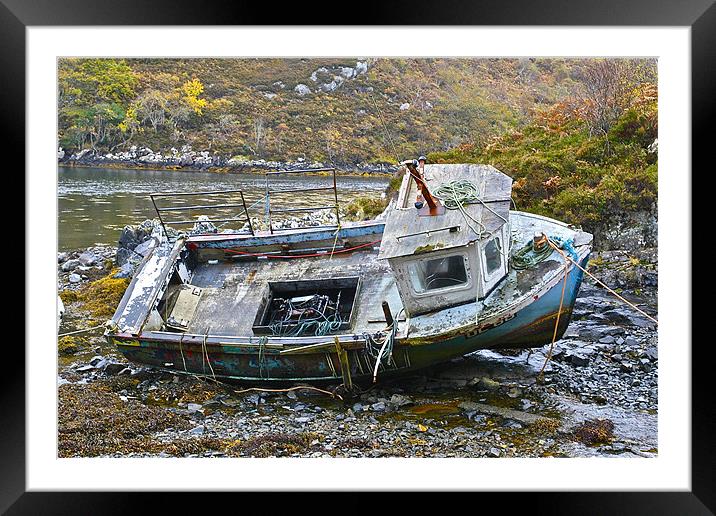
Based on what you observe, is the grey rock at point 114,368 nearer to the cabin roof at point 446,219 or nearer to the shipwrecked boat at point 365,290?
the shipwrecked boat at point 365,290

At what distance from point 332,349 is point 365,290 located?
1046 millimetres

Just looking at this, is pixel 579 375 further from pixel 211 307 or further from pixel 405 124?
pixel 211 307

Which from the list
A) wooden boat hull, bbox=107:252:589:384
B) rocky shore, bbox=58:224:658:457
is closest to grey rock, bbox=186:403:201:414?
rocky shore, bbox=58:224:658:457

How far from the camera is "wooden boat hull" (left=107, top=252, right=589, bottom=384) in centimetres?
618

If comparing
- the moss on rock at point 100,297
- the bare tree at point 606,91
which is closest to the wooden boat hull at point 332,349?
the moss on rock at point 100,297

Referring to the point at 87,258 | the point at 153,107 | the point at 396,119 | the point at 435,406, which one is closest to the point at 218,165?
the point at 153,107

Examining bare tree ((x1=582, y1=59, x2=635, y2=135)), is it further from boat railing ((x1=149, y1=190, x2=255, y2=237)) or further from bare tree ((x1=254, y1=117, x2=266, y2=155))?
boat railing ((x1=149, y1=190, x2=255, y2=237))

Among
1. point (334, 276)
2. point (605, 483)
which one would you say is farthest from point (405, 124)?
point (605, 483)

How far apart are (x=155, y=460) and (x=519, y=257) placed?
3.84 m

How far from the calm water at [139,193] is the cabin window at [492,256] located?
7.18 feet

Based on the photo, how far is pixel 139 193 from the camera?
7.93 m

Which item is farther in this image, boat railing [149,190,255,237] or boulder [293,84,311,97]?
boat railing [149,190,255,237]

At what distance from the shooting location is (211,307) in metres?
7.48
